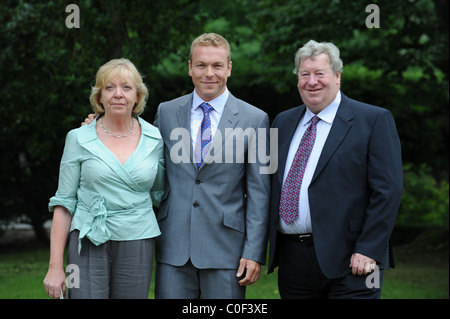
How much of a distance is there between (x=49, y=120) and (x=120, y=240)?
5.03 meters

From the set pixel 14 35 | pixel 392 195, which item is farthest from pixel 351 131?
pixel 14 35

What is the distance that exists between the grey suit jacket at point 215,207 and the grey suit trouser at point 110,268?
291 millimetres

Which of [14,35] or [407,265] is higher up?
[14,35]

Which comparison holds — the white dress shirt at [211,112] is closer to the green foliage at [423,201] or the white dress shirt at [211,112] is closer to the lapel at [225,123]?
the lapel at [225,123]

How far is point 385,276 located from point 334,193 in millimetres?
6331

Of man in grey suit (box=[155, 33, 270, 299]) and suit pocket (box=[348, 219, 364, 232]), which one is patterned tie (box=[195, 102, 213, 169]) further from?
suit pocket (box=[348, 219, 364, 232])

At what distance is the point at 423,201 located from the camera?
13797 millimetres

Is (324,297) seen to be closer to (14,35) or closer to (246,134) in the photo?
(246,134)

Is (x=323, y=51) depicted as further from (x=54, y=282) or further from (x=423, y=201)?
(x=423, y=201)

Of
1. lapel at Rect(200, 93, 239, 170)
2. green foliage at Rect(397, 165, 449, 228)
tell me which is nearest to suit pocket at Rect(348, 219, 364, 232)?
lapel at Rect(200, 93, 239, 170)

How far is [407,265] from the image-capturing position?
10281mm

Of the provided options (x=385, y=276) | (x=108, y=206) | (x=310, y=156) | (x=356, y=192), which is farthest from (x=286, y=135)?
(x=385, y=276)

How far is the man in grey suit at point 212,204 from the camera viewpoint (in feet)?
11.4

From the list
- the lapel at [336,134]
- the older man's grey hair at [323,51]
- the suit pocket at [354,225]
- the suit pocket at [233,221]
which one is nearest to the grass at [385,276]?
the suit pocket at [233,221]
